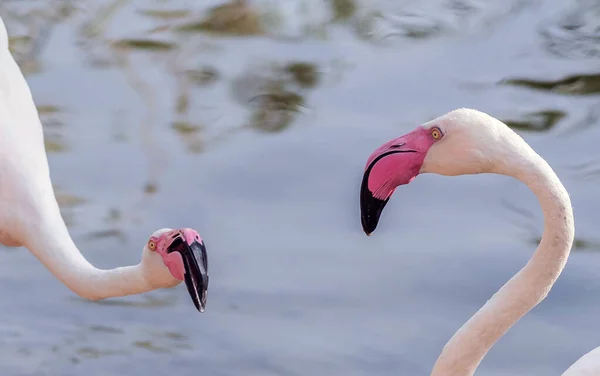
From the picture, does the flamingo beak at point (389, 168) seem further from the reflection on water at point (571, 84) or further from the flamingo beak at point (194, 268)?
the reflection on water at point (571, 84)

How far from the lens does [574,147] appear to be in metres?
6.58

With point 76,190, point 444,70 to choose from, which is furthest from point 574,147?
point 76,190

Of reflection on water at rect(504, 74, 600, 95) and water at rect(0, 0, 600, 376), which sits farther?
reflection on water at rect(504, 74, 600, 95)

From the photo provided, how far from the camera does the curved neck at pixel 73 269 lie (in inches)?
166

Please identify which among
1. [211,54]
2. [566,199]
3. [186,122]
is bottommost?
[566,199]

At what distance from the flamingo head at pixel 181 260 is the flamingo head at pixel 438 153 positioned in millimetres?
768

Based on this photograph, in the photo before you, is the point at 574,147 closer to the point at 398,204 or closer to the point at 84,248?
the point at 398,204

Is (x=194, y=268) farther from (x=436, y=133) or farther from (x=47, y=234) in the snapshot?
(x=436, y=133)

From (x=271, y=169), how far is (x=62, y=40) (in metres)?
2.35

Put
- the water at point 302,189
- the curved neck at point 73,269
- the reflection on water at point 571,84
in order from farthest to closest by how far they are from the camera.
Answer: the reflection on water at point 571,84
the water at point 302,189
the curved neck at point 73,269

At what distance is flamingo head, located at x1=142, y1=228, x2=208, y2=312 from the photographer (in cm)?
390

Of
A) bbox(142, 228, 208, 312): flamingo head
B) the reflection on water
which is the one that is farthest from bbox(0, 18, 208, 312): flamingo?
the reflection on water

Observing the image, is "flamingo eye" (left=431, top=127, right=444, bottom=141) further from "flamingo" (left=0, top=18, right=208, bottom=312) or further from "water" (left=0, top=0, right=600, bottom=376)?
"water" (left=0, top=0, right=600, bottom=376)

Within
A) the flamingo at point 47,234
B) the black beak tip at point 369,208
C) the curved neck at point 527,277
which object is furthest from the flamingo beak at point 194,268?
the curved neck at point 527,277
